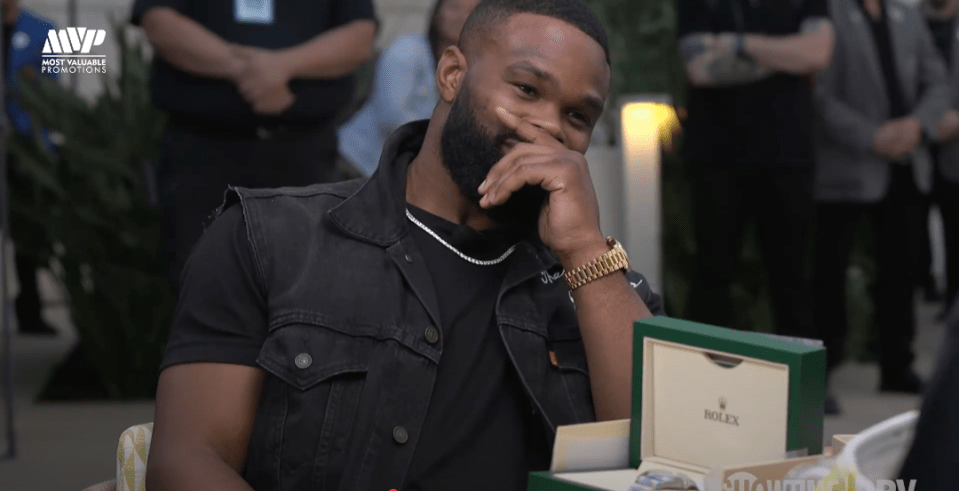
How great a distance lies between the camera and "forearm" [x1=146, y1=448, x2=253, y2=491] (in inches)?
68.7

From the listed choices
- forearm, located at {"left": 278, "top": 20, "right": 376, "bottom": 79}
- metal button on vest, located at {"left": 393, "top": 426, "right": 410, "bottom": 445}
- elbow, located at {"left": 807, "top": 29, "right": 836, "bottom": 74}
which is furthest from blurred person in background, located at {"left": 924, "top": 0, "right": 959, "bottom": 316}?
metal button on vest, located at {"left": 393, "top": 426, "right": 410, "bottom": 445}

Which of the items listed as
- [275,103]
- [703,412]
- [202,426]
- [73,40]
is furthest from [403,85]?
[703,412]

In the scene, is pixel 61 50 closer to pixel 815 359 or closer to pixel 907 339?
pixel 815 359

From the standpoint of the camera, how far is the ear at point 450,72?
2199mm

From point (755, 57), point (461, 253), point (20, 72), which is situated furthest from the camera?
point (20, 72)

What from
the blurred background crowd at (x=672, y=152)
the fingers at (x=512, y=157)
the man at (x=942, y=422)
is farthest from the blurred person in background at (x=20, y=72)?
the man at (x=942, y=422)

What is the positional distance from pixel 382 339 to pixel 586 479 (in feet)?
2.13

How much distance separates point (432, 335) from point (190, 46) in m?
2.31

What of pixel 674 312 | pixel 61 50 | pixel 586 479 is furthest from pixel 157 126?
pixel 586 479

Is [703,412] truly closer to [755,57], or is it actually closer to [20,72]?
[755,57]

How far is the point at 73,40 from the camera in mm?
3209

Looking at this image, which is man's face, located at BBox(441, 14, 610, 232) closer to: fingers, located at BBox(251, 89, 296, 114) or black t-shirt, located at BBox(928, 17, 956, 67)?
fingers, located at BBox(251, 89, 296, 114)

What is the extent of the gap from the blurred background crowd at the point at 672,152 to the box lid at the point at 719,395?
276cm

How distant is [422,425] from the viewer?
1.88 metres
